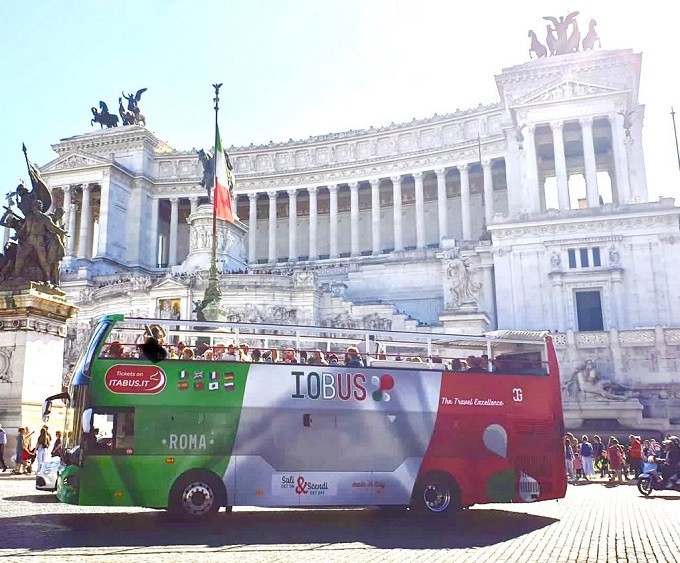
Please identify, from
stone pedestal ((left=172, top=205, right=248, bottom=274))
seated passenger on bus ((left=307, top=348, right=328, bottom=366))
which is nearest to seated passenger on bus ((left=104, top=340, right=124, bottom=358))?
seated passenger on bus ((left=307, top=348, right=328, bottom=366))

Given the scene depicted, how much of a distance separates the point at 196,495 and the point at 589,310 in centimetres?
4117

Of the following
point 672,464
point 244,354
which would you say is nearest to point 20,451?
point 244,354

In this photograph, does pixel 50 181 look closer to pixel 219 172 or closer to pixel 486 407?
pixel 219 172

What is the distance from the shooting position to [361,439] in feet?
46.8

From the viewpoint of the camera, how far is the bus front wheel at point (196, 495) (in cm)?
1329

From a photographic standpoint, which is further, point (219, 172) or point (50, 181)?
point (50, 181)

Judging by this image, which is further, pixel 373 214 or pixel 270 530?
pixel 373 214

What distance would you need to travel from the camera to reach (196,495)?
13.4 meters

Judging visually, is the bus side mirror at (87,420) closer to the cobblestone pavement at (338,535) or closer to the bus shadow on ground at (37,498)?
the cobblestone pavement at (338,535)

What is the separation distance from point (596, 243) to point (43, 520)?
4389cm

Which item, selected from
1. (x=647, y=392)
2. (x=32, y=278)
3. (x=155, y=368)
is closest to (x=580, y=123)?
(x=647, y=392)

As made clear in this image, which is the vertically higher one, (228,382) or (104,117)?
(104,117)

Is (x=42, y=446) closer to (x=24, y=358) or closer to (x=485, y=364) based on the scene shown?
(x=24, y=358)

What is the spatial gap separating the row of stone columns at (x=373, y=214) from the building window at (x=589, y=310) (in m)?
19.0
